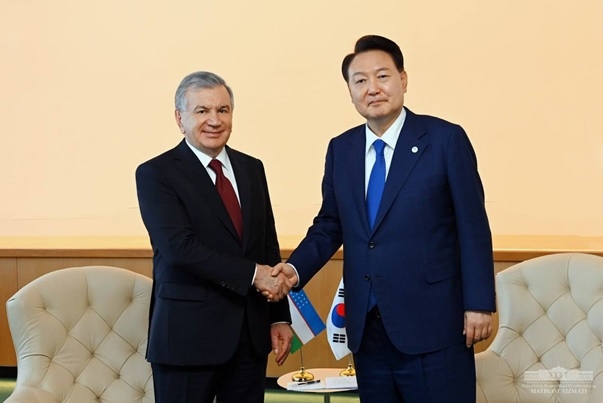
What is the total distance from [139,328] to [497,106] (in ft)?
8.50

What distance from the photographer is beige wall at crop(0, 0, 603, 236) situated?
193 inches

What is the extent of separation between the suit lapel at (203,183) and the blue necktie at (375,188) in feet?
1.40

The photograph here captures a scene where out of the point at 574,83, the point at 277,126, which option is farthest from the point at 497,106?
the point at 277,126

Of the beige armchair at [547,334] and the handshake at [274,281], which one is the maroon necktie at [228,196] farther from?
the beige armchair at [547,334]

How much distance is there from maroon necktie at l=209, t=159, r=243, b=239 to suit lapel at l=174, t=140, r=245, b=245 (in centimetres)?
4

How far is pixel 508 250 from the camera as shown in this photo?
14.9 feet

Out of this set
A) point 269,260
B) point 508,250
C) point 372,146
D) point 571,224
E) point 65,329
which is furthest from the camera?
point 571,224

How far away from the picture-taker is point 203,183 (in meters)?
2.66

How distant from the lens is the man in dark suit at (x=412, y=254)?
97.2 inches

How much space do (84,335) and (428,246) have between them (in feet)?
4.93

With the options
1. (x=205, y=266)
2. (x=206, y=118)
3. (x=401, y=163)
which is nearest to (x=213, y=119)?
(x=206, y=118)

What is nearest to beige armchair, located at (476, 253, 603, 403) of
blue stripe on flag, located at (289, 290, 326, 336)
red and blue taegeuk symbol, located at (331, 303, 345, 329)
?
blue stripe on flag, located at (289, 290, 326, 336)

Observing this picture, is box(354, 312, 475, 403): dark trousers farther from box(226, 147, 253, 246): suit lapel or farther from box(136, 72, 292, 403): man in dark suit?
box(226, 147, 253, 246): suit lapel

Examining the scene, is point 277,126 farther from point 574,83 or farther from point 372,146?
point 372,146
